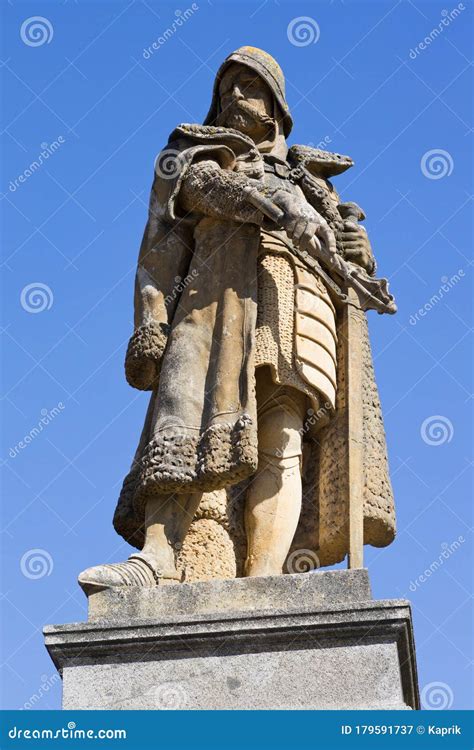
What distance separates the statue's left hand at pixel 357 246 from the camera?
10.8 m

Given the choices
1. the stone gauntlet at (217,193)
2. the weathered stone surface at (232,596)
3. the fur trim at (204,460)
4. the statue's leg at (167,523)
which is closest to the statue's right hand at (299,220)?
the stone gauntlet at (217,193)

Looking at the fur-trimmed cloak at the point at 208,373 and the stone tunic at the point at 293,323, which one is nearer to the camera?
the fur-trimmed cloak at the point at 208,373

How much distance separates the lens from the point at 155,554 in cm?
952

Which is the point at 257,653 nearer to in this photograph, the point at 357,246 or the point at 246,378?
the point at 246,378

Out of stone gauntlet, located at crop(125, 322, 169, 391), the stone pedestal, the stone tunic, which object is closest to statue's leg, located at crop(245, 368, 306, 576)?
the stone tunic

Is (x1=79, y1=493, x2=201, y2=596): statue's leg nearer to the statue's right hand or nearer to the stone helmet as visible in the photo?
the statue's right hand

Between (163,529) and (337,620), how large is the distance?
4.64 feet

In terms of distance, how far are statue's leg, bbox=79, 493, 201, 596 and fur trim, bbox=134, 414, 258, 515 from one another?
14 cm

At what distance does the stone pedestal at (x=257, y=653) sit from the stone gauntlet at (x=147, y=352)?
1785 millimetres

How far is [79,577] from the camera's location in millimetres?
9133

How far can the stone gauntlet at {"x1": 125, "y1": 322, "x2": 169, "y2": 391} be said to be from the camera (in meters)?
10.1

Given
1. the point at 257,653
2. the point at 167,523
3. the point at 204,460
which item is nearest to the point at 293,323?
the point at 204,460

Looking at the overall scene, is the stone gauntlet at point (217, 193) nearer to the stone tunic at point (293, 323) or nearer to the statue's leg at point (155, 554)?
the stone tunic at point (293, 323)

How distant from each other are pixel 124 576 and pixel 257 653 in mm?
939
